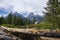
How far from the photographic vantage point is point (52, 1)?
1712 cm

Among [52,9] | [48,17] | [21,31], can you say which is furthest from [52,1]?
[21,31]

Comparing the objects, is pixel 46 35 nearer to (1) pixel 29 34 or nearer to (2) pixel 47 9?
(1) pixel 29 34

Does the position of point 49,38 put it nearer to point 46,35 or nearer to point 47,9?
point 46,35

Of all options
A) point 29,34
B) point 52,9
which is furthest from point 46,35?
point 52,9

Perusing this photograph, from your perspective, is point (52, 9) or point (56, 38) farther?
point (52, 9)

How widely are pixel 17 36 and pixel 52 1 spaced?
12.6 meters

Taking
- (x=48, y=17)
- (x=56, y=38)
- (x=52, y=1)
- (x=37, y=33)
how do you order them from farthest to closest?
(x=48, y=17) → (x=52, y=1) → (x=37, y=33) → (x=56, y=38)

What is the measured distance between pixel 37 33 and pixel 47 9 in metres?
14.0

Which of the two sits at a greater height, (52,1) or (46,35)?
(52,1)

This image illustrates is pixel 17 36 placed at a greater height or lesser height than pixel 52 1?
lesser

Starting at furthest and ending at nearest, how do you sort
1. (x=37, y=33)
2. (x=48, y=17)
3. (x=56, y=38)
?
(x=48, y=17), (x=37, y=33), (x=56, y=38)

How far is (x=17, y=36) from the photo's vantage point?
16.4 ft

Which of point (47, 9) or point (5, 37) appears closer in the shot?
point (5, 37)

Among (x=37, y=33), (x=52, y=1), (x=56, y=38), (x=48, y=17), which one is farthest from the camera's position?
(x=48, y=17)
